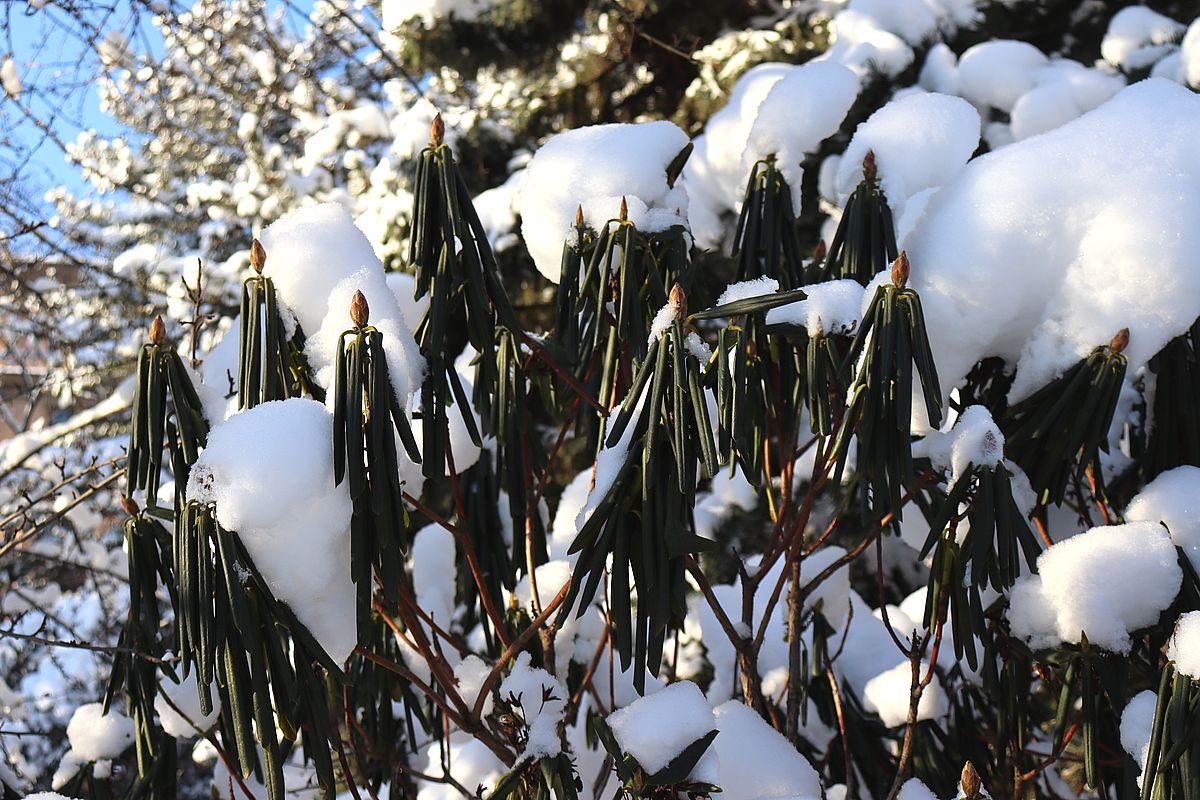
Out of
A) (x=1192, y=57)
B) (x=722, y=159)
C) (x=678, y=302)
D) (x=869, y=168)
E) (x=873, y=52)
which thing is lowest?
(x=678, y=302)

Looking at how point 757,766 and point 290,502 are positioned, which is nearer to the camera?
point 290,502

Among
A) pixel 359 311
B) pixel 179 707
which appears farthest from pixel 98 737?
pixel 359 311

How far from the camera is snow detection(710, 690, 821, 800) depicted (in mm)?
1288

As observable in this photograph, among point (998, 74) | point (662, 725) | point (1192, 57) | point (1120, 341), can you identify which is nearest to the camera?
point (662, 725)

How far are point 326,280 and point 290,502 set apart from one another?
0.34 meters

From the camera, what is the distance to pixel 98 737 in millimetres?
1658

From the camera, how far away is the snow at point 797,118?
152 centimetres

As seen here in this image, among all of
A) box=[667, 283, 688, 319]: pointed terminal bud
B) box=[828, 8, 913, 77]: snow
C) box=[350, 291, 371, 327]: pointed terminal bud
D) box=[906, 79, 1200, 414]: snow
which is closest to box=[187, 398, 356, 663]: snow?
box=[350, 291, 371, 327]: pointed terminal bud

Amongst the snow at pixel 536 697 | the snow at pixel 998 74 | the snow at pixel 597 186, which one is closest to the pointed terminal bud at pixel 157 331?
the snow at pixel 597 186

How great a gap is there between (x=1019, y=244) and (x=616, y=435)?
616 mm

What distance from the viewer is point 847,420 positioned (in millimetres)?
1203

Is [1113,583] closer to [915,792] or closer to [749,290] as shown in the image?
[915,792]

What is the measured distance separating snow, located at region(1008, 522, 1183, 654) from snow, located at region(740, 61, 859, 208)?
68 centimetres

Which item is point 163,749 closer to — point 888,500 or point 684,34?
point 888,500
